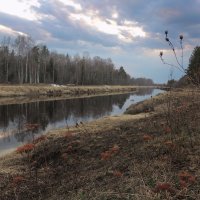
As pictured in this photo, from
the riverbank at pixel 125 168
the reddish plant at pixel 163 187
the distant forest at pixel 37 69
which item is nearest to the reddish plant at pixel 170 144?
the riverbank at pixel 125 168

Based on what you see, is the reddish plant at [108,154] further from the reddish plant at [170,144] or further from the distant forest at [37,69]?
the distant forest at [37,69]

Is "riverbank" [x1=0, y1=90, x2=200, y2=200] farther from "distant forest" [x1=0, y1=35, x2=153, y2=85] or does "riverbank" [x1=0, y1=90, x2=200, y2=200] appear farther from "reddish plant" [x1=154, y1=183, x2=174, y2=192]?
"distant forest" [x1=0, y1=35, x2=153, y2=85]

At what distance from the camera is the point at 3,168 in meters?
13.4

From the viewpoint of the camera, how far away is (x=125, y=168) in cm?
854

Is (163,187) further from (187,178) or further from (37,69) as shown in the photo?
(37,69)

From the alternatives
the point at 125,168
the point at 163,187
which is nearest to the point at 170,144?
the point at 125,168

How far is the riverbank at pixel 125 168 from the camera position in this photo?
6.80 meters

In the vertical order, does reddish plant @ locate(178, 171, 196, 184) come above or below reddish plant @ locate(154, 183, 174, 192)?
above

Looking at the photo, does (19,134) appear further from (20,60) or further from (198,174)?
(20,60)

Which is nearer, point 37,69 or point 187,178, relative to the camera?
point 187,178

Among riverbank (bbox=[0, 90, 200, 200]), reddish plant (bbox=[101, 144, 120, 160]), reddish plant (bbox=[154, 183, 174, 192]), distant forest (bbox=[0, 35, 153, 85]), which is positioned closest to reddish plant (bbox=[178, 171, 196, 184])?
riverbank (bbox=[0, 90, 200, 200])

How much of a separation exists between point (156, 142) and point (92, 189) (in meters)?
2.95

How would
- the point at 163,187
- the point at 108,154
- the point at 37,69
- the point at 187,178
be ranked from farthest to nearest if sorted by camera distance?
1. the point at 37,69
2. the point at 108,154
3. the point at 187,178
4. the point at 163,187

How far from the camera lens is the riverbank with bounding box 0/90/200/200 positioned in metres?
6.80
